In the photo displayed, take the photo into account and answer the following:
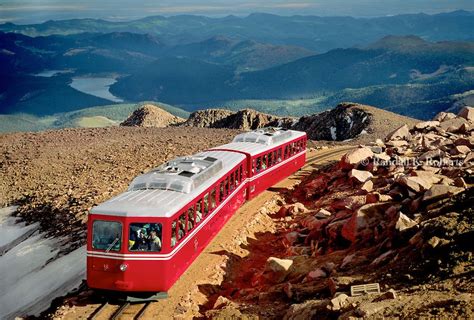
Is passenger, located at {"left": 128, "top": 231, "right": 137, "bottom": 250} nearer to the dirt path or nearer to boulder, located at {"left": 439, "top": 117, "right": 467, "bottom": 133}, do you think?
the dirt path

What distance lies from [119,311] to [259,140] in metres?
19.7

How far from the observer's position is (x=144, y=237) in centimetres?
2100

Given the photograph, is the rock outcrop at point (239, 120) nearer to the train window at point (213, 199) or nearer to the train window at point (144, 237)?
the train window at point (213, 199)

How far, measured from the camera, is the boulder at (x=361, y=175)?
34625 mm

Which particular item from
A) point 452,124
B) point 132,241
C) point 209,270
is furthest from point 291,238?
point 452,124

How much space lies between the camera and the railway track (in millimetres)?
20906

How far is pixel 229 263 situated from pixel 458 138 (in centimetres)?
2034

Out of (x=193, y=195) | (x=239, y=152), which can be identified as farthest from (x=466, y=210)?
(x=239, y=152)

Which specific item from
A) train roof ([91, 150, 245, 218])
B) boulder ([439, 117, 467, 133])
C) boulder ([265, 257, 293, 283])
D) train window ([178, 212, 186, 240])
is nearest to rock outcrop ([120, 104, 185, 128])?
boulder ([439, 117, 467, 133])

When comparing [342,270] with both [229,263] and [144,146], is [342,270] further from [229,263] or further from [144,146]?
[144,146]

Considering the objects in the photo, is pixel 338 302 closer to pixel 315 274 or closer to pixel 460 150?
pixel 315 274

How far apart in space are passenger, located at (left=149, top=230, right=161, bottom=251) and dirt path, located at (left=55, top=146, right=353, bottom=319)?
8.52 feet

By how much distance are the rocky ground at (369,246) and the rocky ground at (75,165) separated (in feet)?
40.0

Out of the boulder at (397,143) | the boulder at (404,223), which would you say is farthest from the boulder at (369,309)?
the boulder at (397,143)
